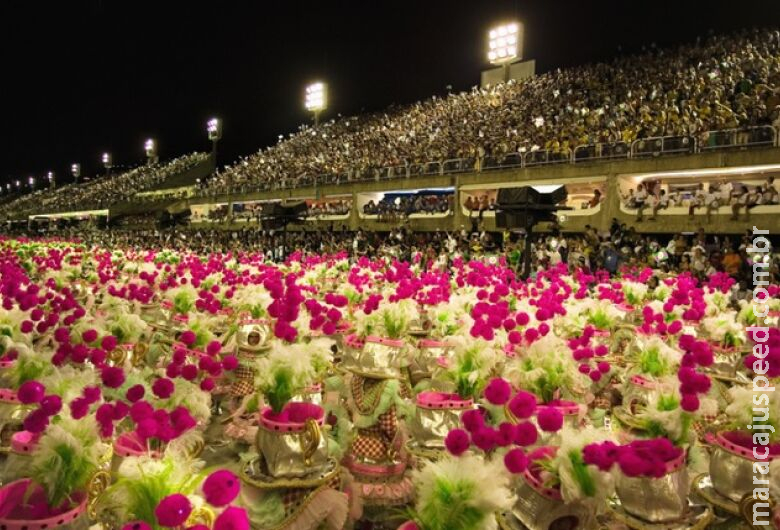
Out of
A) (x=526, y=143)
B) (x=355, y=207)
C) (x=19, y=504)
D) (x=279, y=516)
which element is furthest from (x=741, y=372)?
(x=355, y=207)

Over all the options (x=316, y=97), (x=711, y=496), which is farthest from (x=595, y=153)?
(x=316, y=97)

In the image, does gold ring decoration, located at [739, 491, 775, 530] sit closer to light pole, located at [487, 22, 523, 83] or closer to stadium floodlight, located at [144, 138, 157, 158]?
light pole, located at [487, 22, 523, 83]

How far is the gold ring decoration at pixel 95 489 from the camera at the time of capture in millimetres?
2588

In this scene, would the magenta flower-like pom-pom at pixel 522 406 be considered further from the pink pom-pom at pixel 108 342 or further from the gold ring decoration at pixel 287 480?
the pink pom-pom at pixel 108 342

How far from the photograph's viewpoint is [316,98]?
61906 mm

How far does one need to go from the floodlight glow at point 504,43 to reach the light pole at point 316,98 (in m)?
21.8

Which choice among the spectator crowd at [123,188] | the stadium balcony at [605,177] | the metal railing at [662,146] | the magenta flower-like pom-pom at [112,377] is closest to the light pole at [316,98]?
the spectator crowd at [123,188]

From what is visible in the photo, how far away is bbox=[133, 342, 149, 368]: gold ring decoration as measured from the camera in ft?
18.9

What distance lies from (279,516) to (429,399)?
149cm

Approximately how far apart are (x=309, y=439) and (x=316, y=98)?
61.5 metres

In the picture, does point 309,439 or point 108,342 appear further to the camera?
point 108,342

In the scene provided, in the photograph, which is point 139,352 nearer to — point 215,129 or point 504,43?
point 504,43

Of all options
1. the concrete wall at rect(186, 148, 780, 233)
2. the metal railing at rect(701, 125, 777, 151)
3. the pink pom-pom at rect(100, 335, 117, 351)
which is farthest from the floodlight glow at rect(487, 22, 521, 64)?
the pink pom-pom at rect(100, 335, 117, 351)

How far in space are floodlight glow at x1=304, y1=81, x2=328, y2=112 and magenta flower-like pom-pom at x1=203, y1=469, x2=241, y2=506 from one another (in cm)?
6207
